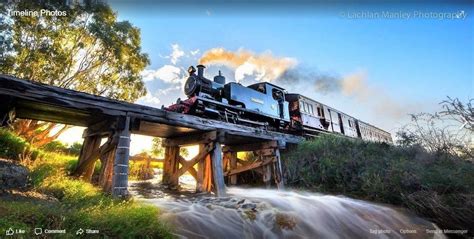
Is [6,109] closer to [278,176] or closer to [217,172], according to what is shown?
[217,172]

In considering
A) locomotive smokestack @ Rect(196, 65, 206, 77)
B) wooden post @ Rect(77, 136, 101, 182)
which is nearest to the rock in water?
wooden post @ Rect(77, 136, 101, 182)

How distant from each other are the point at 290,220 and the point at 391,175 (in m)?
4.52

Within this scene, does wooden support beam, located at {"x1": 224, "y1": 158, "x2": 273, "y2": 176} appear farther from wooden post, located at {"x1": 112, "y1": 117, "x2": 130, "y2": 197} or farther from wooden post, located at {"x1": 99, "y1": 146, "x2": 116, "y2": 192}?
wooden post, located at {"x1": 99, "y1": 146, "x2": 116, "y2": 192}

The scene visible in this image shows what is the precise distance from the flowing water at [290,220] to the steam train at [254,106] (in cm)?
406

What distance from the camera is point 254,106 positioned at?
37.4ft

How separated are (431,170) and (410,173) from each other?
0.64 m

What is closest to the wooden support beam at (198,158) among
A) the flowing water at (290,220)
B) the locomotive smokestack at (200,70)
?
the flowing water at (290,220)

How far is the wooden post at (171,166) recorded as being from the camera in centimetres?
1014

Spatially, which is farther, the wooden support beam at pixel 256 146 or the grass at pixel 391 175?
the wooden support beam at pixel 256 146

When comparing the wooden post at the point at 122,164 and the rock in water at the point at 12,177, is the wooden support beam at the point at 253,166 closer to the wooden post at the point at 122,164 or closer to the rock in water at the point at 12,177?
the wooden post at the point at 122,164

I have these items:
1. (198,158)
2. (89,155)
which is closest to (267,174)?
(198,158)

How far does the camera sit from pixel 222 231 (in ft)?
14.4

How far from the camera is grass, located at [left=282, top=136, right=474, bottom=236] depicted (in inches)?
246

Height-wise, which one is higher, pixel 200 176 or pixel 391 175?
pixel 200 176
